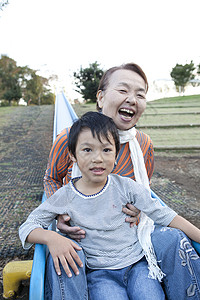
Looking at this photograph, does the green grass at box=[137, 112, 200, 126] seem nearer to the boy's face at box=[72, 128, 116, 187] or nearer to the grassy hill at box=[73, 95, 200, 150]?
the grassy hill at box=[73, 95, 200, 150]

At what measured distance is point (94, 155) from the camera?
3.83ft

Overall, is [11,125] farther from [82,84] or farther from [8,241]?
[82,84]

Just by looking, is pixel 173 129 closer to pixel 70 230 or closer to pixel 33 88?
pixel 70 230

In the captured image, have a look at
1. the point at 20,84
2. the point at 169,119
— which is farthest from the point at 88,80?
the point at 20,84

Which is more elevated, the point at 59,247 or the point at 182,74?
the point at 182,74

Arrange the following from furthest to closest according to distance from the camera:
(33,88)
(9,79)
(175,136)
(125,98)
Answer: (33,88) < (9,79) < (175,136) < (125,98)

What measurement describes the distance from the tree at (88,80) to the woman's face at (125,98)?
14.2m

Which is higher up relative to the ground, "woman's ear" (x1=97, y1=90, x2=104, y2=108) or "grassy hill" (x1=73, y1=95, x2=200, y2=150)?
"woman's ear" (x1=97, y1=90, x2=104, y2=108)

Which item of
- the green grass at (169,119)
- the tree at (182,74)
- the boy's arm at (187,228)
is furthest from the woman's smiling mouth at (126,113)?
the tree at (182,74)

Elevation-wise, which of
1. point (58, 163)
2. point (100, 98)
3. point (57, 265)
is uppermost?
point (100, 98)

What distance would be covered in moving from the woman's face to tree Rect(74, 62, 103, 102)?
46.6 feet

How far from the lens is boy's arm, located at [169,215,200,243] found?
1153 millimetres

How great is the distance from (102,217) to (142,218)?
10.5 inches

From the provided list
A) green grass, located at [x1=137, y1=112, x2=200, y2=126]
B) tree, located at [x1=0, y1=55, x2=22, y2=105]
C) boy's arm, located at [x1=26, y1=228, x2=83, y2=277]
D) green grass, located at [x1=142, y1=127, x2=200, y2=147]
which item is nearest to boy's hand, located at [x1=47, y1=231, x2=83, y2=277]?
boy's arm, located at [x1=26, y1=228, x2=83, y2=277]
